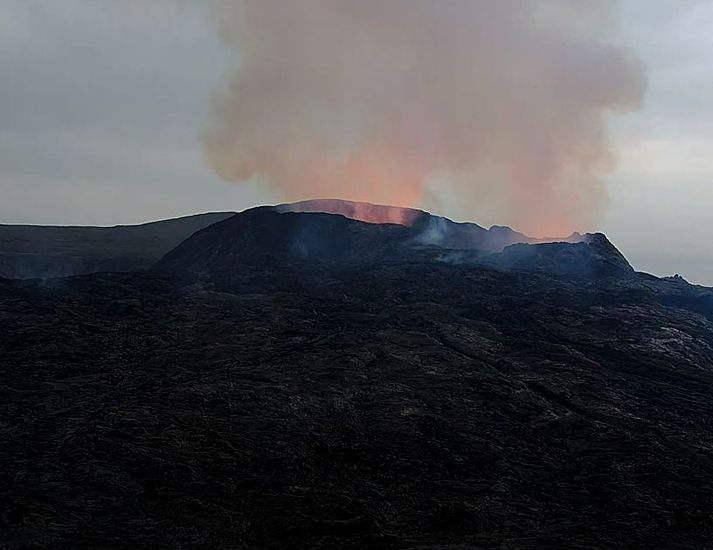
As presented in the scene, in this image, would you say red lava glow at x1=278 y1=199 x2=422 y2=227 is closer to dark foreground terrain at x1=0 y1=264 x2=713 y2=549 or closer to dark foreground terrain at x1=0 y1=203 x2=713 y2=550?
dark foreground terrain at x1=0 y1=203 x2=713 y2=550

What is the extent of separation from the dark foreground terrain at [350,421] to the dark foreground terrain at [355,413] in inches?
4.0

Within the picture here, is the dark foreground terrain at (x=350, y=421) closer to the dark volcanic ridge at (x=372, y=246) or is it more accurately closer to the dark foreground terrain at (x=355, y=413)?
the dark foreground terrain at (x=355, y=413)

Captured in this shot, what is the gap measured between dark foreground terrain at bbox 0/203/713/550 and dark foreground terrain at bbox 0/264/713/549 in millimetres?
101

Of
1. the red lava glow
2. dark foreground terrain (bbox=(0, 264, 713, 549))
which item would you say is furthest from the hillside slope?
dark foreground terrain (bbox=(0, 264, 713, 549))

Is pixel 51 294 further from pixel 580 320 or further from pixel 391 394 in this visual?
pixel 580 320

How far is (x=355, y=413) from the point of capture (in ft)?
98.0

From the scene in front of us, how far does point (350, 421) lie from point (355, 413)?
85cm

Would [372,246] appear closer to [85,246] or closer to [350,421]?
[350,421]

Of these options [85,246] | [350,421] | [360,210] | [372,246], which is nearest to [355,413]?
[350,421]

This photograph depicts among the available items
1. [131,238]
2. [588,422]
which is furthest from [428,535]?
[131,238]

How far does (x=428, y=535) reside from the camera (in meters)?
21.2

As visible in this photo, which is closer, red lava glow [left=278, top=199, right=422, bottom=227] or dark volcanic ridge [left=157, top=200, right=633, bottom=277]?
dark volcanic ridge [left=157, top=200, right=633, bottom=277]

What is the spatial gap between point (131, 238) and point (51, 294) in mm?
63207

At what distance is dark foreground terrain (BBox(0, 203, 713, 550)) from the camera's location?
21.5m
